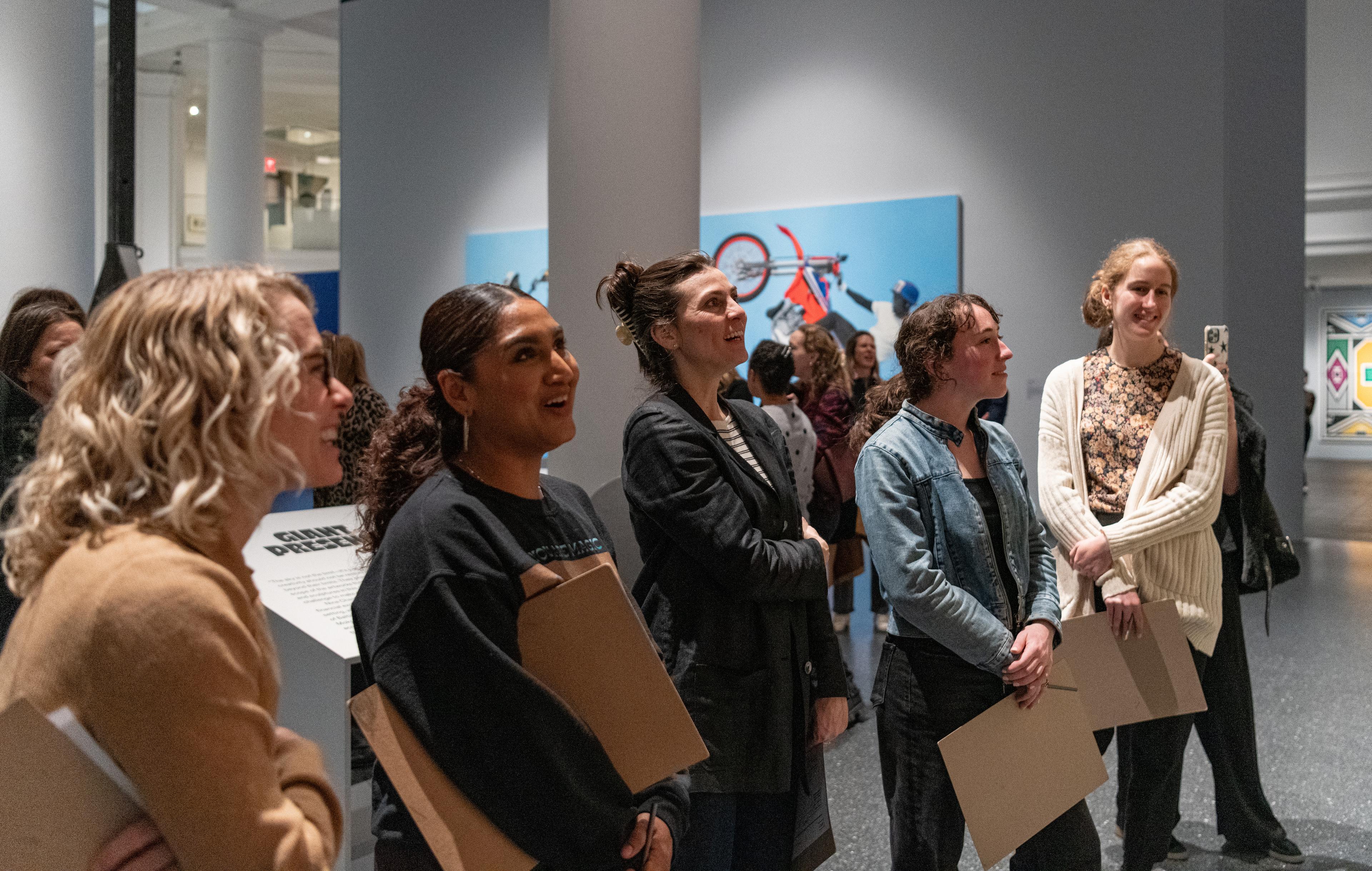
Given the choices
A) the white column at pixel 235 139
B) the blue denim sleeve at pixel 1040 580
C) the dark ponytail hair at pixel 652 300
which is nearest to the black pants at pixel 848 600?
the blue denim sleeve at pixel 1040 580

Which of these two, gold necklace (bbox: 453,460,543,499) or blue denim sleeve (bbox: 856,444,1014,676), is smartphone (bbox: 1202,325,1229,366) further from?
gold necklace (bbox: 453,460,543,499)

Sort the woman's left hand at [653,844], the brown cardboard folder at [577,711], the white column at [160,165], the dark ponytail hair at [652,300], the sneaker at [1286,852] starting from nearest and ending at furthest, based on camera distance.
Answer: the brown cardboard folder at [577,711] → the woman's left hand at [653,844] → the dark ponytail hair at [652,300] → the sneaker at [1286,852] → the white column at [160,165]

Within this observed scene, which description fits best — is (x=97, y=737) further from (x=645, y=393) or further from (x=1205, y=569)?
(x=1205, y=569)

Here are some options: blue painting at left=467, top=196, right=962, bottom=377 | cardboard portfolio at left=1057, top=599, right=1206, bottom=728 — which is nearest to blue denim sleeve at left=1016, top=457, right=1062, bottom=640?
cardboard portfolio at left=1057, top=599, right=1206, bottom=728

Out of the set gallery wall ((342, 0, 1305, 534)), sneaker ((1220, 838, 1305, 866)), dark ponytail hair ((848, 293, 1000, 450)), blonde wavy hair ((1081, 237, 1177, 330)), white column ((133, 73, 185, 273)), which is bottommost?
sneaker ((1220, 838, 1305, 866))

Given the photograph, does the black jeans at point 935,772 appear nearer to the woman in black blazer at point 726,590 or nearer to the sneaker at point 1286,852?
the woman in black blazer at point 726,590

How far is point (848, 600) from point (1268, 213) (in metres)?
3.54

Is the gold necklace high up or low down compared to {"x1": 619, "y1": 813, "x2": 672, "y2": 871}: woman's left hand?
up

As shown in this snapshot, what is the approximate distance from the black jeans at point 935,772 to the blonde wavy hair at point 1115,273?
1.18 meters

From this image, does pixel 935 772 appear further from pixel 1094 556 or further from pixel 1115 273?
pixel 1115 273

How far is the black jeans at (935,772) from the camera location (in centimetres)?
216

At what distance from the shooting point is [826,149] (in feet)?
22.4

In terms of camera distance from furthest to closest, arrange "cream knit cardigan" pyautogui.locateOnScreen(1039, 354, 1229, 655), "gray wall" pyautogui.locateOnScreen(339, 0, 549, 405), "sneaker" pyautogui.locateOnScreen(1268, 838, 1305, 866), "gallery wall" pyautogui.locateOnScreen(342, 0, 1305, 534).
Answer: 1. "gray wall" pyautogui.locateOnScreen(339, 0, 549, 405)
2. "gallery wall" pyautogui.locateOnScreen(342, 0, 1305, 534)
3. "sneaker" pyautogui.locateOnScreen(1268, 838, 1305, 866)
4. "cream knit cardigan" pyautogui.locateOnScreen(1039, 354, 1229, 655)

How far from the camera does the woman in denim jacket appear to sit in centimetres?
212
